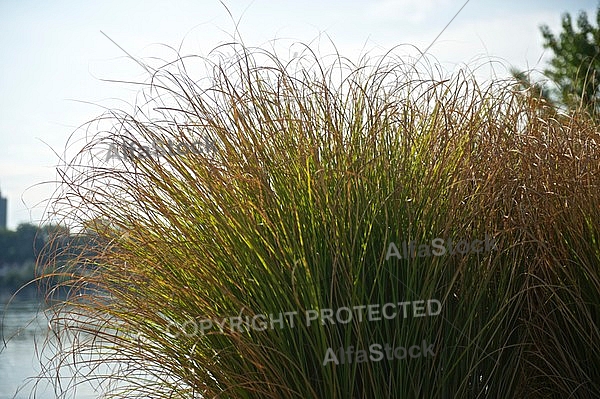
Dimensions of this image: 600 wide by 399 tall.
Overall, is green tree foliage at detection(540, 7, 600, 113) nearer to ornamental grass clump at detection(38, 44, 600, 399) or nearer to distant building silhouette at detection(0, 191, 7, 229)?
distant building silhouette at detection(0, 191, 7, 229)

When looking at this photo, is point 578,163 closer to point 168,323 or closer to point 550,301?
point 550,301

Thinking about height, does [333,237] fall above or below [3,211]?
above

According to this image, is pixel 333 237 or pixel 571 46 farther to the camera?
pixel 571 46

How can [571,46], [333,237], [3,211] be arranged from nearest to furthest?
[333,237], [3,211], [571,46]

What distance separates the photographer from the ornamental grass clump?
4.49 ft

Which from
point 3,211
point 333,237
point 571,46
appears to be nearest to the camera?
point 333,237

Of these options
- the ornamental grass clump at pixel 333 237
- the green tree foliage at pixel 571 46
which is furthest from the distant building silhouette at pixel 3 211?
the green tree foliage at pixel 571 46

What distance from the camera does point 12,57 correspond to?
3715 millimetres

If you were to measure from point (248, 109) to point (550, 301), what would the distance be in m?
0.78

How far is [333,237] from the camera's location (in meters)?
1.37

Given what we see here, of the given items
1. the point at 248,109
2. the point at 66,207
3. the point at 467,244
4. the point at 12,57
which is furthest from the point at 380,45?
the point at 12,57

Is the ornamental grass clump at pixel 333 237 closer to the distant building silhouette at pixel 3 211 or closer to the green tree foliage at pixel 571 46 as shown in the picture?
the distant building silhouette at pixel 3 211

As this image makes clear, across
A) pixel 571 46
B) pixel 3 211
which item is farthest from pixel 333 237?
pixel 571 46

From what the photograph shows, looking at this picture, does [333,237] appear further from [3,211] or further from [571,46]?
[571,46]
